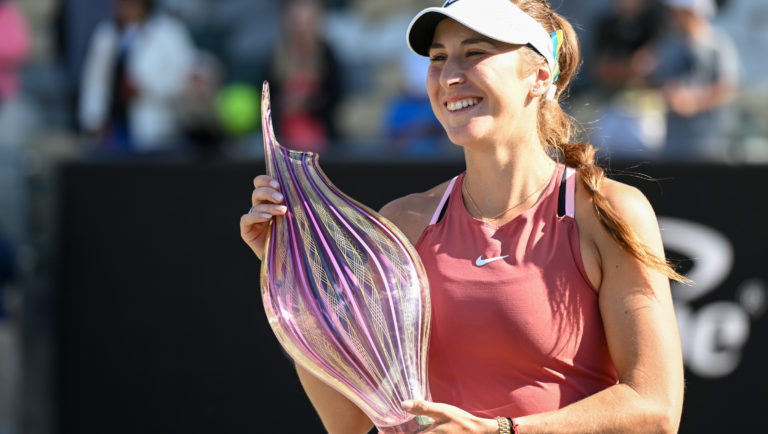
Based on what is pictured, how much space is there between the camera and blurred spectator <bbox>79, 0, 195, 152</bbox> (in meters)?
6.15

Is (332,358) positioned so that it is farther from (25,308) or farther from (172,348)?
(25,308)

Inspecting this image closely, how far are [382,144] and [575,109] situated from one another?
122 cm

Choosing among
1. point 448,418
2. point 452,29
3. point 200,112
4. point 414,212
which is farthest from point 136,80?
point 448,418

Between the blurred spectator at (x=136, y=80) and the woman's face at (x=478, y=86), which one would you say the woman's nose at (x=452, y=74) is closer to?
the woman's face at (x=478, y=86)

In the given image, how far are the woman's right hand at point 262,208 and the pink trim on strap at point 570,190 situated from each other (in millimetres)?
583

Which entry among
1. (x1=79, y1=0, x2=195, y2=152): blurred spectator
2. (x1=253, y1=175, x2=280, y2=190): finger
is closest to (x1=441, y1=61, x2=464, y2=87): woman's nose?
(x1=253, y1=175, x2=280, y2=190): finger

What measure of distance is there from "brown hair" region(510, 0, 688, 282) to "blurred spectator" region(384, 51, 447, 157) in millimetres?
2994

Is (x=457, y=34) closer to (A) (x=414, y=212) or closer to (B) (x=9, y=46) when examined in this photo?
(A) (x=414, y=212)

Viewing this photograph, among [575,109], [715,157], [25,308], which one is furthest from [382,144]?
[25,308]

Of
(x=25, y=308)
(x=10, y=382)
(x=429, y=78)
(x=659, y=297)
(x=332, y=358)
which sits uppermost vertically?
(x=429, y=78)

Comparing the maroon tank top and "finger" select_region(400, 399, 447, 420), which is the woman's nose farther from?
"finger" select_region(400, 399, 447, 420)

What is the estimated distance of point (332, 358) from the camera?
2018mm

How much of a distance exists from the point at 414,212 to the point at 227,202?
121 inches

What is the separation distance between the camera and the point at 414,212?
229 centimetres
